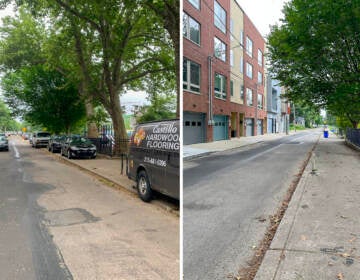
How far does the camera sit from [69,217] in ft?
18.8

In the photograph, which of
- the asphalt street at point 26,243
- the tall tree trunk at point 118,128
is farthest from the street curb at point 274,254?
the tall tree trunk at point 118,128

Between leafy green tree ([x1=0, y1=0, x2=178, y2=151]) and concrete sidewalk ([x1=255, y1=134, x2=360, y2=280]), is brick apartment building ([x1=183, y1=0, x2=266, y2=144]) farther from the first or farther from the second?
leafy green tree ([x1=0, y1=0, x2=178, y2=151])

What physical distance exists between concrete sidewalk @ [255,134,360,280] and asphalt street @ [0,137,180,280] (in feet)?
3.76

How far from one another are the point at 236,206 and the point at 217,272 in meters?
2.41

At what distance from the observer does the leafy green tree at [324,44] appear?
1232 centimetres

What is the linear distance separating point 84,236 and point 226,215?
2033 millimetres

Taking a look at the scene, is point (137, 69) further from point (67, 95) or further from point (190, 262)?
point (190, 262)

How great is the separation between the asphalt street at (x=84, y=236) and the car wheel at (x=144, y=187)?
6.4 inches

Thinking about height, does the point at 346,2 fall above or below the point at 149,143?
above

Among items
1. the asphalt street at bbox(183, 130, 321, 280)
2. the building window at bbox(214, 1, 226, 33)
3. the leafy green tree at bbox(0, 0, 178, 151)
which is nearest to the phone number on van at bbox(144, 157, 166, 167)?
the asphalt street at bbox(183, 130, 321, 280)

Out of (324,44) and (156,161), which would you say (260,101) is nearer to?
(324,44)

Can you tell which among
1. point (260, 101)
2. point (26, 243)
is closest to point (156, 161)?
point (26, 243)

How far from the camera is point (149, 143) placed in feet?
20.2

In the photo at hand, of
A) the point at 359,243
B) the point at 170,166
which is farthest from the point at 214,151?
the point at 359,243
